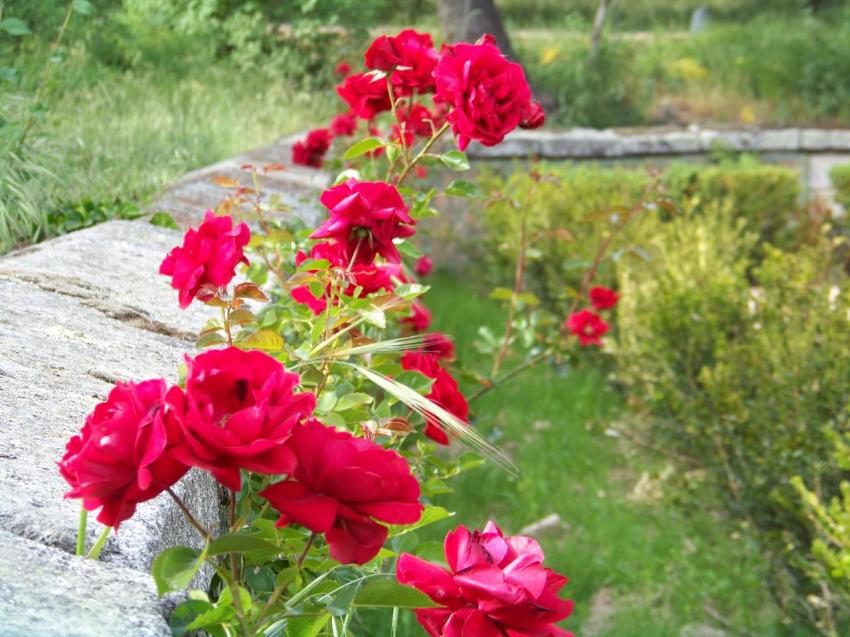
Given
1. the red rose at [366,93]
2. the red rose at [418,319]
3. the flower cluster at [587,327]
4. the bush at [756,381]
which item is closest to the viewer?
the red rose at [366,93]

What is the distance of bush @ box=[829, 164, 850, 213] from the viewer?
6844mm

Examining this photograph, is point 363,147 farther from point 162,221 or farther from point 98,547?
point 162,221

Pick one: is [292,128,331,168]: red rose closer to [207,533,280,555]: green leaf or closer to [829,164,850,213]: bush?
[207,533,280,555]: green leaf

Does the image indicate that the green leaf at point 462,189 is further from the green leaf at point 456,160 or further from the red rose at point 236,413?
the red rose at point 236,413

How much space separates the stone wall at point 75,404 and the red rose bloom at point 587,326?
1213 mm

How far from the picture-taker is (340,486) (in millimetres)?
786

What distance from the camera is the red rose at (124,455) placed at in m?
0.73

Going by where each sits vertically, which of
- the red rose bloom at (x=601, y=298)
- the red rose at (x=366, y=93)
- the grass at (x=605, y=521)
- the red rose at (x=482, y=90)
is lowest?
the grass at (x=605, y=521)

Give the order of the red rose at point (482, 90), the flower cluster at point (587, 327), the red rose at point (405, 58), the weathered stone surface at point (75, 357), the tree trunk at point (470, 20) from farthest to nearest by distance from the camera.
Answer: the tree trunk at point (470, 20)
the flower cluster at point (587, 327)
the red rose at point (405, 58)
the red rose at point (482, 90)
the weathered stone surface at point (75, 357)

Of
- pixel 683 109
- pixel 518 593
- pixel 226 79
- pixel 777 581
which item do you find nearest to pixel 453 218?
pixel 226 79

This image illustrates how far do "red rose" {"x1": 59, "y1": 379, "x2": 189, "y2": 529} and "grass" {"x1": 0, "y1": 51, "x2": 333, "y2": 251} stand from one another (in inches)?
85.6

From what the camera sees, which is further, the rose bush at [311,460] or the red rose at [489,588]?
the red rose at [489,588]

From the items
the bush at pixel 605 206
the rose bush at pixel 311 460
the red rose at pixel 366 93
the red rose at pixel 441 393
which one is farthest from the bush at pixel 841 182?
the rose bush at pixel 311 460

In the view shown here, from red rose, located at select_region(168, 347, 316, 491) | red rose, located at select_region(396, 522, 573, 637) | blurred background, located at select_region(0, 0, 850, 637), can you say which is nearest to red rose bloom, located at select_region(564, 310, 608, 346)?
blurred background, located at select_region(0, 0, 850, 637)
